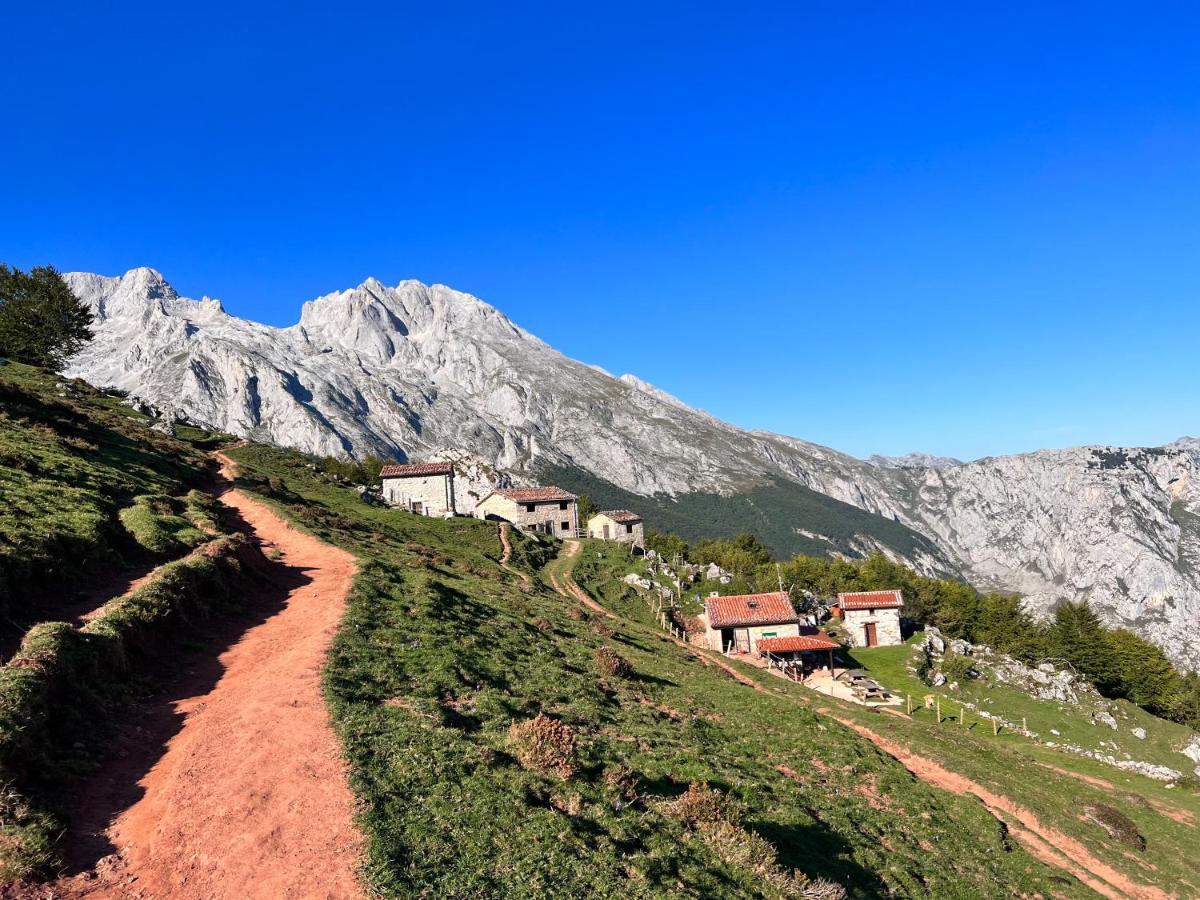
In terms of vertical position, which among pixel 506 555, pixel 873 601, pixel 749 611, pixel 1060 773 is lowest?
pixel 1060 773

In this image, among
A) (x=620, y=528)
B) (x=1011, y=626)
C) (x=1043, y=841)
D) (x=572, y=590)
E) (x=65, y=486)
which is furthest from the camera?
(x=620, y=528)

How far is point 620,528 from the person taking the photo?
10956 centimetres

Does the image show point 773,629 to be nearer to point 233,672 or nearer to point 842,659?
point 842,659

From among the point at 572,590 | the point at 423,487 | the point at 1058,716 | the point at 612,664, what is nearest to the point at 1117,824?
the point at 612,664

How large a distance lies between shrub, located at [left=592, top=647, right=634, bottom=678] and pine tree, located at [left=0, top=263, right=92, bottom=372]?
9128 cm

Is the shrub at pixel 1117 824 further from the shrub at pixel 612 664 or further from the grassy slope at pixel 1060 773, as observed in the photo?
the shrub at pixel 612 664

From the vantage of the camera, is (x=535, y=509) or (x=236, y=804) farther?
(x=535, y=509)

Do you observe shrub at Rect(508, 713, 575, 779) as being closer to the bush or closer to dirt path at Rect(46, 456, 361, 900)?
dirt path at Rect(46, 456, 361, 900)

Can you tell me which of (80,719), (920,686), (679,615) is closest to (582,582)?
(679,615)

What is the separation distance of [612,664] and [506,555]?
4139 centimetres

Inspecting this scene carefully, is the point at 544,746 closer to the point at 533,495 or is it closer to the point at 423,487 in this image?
the point at 423,487

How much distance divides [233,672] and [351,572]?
13.7 m

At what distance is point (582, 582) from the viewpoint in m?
70.6

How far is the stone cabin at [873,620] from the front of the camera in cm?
7081
